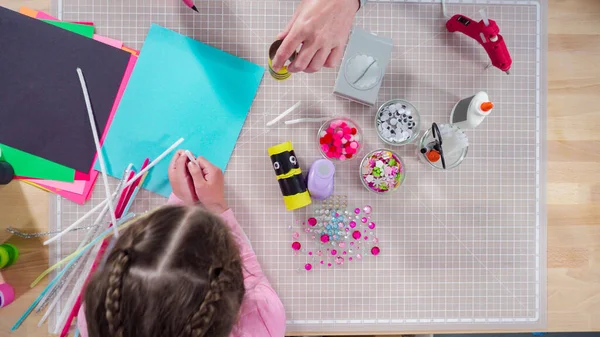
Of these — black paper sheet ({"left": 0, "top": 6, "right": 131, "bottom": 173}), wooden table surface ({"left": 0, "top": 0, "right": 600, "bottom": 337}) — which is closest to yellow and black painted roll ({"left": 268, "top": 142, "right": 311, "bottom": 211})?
black paper sheet ({"left": 0, "top": 6, "right": 131, "bottom": 173})

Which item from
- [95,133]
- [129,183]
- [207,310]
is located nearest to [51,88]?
[95,133]

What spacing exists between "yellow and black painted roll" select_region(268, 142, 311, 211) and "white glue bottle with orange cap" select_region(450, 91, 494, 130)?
1.19 feet

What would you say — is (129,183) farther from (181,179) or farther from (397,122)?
(397,122)

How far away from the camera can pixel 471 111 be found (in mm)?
857

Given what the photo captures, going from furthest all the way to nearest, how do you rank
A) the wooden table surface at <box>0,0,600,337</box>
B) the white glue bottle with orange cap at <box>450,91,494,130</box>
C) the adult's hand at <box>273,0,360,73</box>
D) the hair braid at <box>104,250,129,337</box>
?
the wooden table surface at <box>0,0,600,337</box>
the white glue bottle with orange cap at <box>450,91,494,130</box>
the adult's hand at <box>273,0,360,73</box>
the hair braid at <box>104,250,129,337</box>

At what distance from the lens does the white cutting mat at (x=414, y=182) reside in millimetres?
921

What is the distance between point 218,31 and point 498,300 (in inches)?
34.6

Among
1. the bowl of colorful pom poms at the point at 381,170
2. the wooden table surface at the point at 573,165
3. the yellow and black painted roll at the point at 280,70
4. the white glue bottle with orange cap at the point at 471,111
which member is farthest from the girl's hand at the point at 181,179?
the wooden table surface at the point at 573,165

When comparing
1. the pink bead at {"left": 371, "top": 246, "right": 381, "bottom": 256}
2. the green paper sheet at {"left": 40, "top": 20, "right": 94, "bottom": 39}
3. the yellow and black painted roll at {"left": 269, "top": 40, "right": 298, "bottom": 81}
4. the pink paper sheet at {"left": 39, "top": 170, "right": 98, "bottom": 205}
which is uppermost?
the green paper sheet at {"left": 40, "top": 20, "right": 94, "bottom": 39}

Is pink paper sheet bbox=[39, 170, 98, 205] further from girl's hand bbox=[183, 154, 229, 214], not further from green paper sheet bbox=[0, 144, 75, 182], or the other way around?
girl's hand bbox=[183, 154, 229, 214]

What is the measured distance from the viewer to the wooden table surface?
3.09ft

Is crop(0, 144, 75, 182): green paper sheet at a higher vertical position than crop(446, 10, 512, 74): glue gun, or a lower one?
lower

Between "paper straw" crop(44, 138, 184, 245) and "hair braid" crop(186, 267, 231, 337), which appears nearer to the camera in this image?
"hair braid" crop(186, 267, 231, 337)

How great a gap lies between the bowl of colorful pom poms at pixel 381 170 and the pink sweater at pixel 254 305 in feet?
0.97
